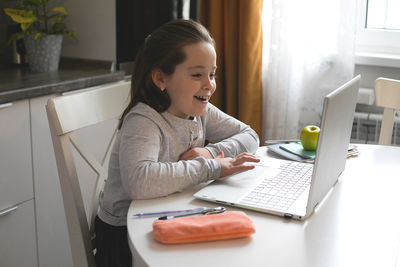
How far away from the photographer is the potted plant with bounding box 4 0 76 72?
2.33 metres

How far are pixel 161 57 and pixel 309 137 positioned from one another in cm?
47

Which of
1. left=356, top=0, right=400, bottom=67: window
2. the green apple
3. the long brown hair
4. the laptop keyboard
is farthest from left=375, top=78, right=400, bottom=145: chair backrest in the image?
left=356, top=0, right=400, bottom=67: window

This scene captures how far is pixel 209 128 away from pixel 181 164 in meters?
0.41

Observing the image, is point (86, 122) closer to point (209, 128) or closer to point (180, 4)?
point (209, 128)

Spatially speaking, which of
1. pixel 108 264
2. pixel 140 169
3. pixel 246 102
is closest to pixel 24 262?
pixel 108 264

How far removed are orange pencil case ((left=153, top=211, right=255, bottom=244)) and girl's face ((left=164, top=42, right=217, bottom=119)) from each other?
1.60 ft

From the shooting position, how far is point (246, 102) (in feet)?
8.84

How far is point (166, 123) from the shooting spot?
144 cm

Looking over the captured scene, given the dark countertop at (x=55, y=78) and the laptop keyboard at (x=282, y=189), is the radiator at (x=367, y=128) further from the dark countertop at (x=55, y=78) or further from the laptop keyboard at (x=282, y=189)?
the laptop keyboard at (x=282, y=189)

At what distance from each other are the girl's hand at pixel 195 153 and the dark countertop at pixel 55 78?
769 mm

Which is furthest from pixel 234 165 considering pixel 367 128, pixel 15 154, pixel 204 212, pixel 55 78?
pixel 367 128

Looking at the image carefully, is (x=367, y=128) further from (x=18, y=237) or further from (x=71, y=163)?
(x=71, y=163)

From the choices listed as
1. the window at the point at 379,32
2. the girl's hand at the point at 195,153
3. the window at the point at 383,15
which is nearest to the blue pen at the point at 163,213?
the girl's hand at the point at 195,153

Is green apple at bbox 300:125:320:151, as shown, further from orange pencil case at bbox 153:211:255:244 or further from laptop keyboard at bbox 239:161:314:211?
orange pencil case at bbox 153:211:255:244
